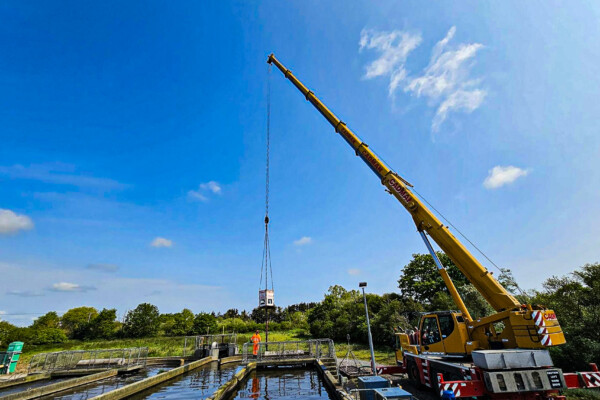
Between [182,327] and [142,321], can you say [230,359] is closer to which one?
[182,327]

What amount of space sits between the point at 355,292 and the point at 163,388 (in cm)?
4675

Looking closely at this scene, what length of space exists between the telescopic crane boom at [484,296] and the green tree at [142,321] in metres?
51.5

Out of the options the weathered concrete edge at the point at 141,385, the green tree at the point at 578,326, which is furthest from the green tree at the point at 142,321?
the green tree at the point at 578,326

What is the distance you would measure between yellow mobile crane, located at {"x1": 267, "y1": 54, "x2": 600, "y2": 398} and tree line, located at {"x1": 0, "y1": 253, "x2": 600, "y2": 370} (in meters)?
1.88

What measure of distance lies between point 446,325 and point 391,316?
783 inches

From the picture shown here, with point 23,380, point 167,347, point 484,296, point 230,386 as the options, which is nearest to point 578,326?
point 484,296

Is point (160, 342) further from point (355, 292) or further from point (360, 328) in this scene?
point (355, 292)

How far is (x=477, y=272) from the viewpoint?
1048cm

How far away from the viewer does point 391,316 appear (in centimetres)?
2944

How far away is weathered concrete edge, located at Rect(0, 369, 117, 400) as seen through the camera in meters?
11.4

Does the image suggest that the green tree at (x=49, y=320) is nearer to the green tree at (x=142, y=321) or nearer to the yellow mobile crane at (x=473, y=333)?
the green tree at (x=142, y=321)

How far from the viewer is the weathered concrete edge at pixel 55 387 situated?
448 inches

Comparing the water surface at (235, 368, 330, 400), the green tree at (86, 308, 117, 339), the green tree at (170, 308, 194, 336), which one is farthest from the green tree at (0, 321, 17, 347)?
the water surface at (235, 368, 330, 400)

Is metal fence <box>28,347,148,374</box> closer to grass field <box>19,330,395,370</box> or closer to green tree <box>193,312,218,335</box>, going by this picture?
grass field <box>19,330,395,370</box>
